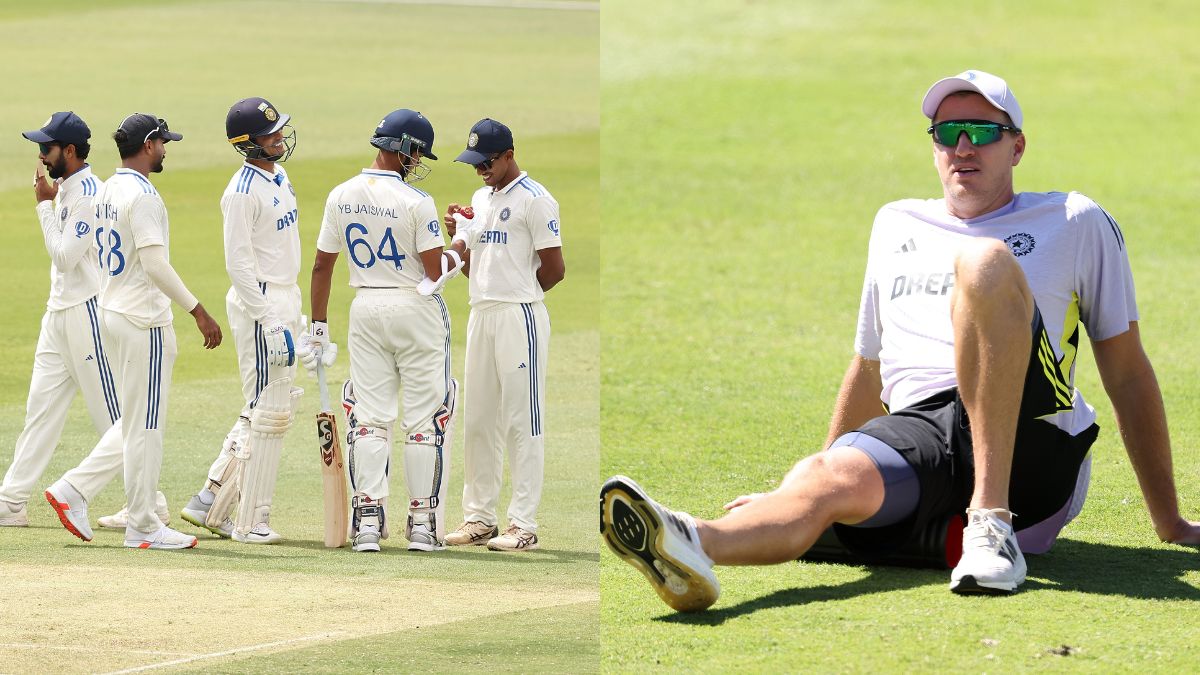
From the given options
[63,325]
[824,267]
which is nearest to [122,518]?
[63,325]

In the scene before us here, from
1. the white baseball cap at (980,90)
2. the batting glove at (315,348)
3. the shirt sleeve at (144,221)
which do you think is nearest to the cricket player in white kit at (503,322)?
the batting glove at (315,348)

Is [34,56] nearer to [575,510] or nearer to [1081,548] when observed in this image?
[575,510]

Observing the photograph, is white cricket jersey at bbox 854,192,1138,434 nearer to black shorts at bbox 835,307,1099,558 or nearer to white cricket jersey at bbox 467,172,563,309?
black shorts at bbox 835,307,1099,558

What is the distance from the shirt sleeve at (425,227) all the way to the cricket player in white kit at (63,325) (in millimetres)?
1547

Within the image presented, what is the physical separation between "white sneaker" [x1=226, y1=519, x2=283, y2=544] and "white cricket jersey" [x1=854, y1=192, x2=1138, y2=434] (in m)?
3.16

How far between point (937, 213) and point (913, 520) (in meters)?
1.11

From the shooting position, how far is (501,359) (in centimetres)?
804

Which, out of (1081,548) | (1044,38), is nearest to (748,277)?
(1081,548)

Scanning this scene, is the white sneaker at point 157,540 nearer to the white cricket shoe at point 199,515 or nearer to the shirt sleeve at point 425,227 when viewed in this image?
the white cricket shoe at point 199,515

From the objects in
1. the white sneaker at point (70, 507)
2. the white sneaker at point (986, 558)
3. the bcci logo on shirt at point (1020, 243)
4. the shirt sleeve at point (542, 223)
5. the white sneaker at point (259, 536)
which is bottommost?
the white sneaker at point (259, 536)

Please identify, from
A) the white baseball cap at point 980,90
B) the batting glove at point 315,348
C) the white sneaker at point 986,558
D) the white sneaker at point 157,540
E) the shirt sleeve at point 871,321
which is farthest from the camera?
the batting glove at point 315,348

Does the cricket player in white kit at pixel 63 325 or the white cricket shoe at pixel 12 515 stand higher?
the cricket player in white kit at pixel 63 325

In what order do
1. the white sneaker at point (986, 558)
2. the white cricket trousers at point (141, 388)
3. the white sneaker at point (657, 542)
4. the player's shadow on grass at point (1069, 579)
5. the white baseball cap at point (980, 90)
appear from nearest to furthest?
the white sneaker at point (657, 542), the white sneaker at point (986, 558), the player's shadow on grass at point (1069, 579), the white baseball cap at point (980, 90), the white cricket trousers at point (141, 388)

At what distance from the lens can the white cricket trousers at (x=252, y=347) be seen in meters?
7.90
